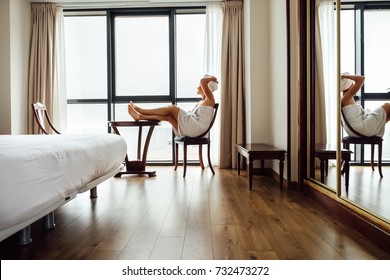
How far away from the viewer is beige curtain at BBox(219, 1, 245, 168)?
4.50 meters

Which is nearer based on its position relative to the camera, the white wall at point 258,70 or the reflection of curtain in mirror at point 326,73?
the reflection of curtain in mirror at point 326,73

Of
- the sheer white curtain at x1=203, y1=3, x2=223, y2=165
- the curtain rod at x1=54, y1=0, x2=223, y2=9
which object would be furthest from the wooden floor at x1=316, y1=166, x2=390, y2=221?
the curtain rod at x1=54, y1=0, x2=223, y2=9

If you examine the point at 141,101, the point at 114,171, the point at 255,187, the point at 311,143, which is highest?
the point at 141,101

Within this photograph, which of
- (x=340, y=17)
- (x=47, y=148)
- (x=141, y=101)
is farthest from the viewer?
(x=141, y=101)

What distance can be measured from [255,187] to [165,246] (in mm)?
1732

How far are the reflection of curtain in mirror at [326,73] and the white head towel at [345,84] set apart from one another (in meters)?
0.14

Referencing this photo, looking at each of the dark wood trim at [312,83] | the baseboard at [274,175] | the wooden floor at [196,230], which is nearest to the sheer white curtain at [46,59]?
the wooden floor at [196,230]

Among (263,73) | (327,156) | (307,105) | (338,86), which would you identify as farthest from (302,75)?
(263,73)

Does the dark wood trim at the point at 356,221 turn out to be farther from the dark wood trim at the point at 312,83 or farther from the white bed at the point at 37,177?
the white bed at the point at 37,177

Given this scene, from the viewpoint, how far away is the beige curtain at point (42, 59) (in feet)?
15.3
